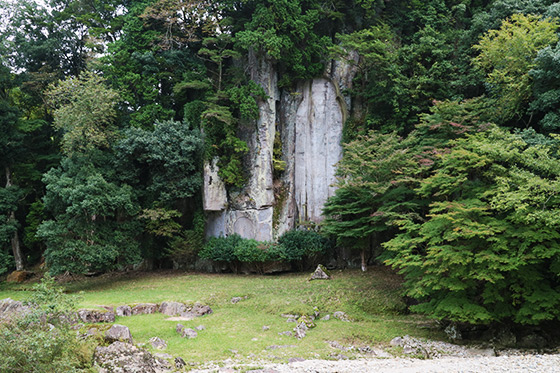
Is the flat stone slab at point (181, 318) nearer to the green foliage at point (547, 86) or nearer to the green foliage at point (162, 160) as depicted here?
the green foliage at point (162, 160)

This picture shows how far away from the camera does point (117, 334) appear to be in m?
9.44

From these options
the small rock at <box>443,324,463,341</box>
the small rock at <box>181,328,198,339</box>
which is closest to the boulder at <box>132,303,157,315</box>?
the small rock at <box>181,328,198,339</box>

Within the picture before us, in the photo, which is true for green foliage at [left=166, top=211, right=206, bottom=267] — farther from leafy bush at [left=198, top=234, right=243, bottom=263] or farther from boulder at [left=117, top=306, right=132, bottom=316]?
boulder at [left=117, top=306, right=132, bottom=316]

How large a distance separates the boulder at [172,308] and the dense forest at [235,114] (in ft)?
20.8

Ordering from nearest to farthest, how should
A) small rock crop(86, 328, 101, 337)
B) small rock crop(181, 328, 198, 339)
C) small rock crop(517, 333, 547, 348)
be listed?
small rock crop(86, 328, 101, 337) < small rock crop(181, 328, 198, 339) < small rock crop(517, 333, 547, 348)

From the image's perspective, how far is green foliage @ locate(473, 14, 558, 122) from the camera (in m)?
14.6

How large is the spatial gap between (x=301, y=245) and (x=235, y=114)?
8.93 m

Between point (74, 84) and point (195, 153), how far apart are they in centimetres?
732

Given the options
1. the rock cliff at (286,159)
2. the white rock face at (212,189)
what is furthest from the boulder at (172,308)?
the white rock face at (212,189)

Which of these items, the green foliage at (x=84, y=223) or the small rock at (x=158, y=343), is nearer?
the small rock at (x=158, y=343)

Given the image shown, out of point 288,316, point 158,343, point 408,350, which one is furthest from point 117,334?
point 408,350

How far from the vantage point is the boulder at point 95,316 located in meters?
12.2

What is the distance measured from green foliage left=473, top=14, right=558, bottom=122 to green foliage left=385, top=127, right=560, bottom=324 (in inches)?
161

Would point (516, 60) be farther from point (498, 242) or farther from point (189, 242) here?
point (189, 242)
